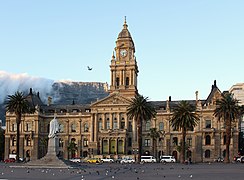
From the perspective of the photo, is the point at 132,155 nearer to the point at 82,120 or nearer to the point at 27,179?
the point at 82,120

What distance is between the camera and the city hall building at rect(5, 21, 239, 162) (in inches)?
4643

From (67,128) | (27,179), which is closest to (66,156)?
(67,128)

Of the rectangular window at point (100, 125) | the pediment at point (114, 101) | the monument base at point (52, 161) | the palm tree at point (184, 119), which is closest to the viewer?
the monument base at point (52, 161)

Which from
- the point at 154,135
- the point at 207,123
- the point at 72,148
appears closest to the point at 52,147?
the point at 154,135

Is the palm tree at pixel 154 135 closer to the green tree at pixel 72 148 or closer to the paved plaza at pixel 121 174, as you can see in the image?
the green tree at pixel 72 148

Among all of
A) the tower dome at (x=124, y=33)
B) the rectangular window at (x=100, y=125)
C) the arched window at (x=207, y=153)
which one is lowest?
the arched window at (x=207, y=153)

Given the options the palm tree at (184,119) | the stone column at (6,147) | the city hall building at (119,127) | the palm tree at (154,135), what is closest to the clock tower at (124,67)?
the city hall building at (119,127)

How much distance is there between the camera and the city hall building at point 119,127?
117938 mm

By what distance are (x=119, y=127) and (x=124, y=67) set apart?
18.7 metres

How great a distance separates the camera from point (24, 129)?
131m

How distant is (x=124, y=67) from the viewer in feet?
428

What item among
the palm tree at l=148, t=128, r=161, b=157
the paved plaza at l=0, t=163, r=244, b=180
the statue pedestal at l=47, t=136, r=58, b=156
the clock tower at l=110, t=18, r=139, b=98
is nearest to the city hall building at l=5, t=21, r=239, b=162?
the clock tower at l=110, t=18, r=139, b=98

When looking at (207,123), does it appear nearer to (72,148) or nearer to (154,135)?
(154,135)

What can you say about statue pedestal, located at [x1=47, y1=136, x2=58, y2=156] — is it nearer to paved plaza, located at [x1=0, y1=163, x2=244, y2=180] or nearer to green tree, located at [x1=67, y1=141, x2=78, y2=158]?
paved plaza, located at [x1=0, y1=163, x2=244, y2=180]
